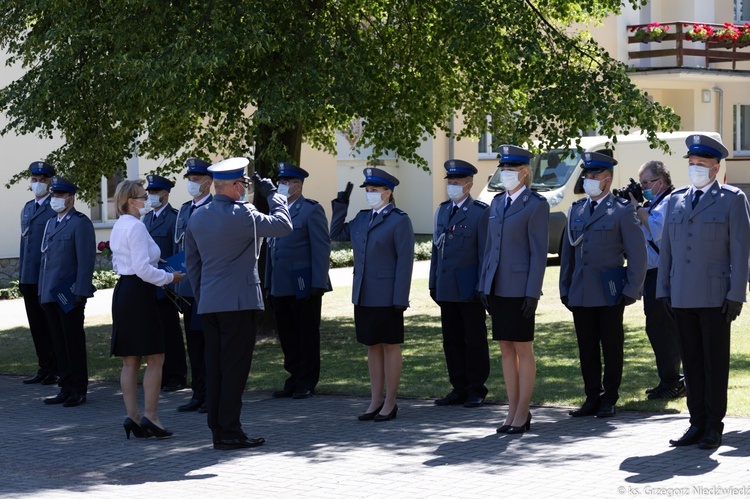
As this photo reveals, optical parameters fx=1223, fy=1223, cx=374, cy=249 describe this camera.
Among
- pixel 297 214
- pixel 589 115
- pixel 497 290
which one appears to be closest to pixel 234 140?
pixel 297 214

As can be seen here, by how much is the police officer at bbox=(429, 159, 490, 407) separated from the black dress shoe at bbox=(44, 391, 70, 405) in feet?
11.3

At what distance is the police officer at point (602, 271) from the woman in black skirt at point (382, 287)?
51.6 inches

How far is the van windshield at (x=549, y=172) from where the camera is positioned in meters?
24.2

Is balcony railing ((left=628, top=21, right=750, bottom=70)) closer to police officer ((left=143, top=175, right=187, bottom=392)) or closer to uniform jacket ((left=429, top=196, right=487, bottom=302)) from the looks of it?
police officer ((left=143, top=175, right=187, bottom=392))

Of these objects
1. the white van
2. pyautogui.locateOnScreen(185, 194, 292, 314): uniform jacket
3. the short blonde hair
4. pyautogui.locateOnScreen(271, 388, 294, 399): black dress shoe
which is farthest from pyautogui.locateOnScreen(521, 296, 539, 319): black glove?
the white van

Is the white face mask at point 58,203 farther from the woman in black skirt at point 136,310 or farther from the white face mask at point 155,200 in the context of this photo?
the woman in black skirt at point 136,310

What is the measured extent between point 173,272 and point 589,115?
5.70 meters

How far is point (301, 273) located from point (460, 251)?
1.71 meters

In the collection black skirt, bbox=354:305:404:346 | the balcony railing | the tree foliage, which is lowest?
black skirt, bbox=354:305:404:346

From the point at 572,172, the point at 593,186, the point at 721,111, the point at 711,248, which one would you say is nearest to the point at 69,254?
the point at 593,186

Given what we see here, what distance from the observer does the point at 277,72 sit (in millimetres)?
13570

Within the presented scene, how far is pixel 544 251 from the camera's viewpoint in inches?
353

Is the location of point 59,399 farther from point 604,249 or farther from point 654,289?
point 654,289

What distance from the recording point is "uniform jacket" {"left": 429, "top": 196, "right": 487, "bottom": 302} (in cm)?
1027
